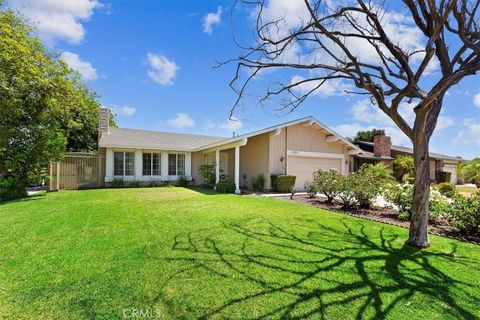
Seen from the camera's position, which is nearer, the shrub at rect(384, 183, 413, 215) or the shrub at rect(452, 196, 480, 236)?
the shrub at rect(452, 196, 480, 236)

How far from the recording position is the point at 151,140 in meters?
18.7

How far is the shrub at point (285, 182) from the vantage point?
14.7 m

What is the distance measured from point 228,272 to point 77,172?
15378mm

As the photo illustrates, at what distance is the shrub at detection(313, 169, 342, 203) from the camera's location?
10.1 meters

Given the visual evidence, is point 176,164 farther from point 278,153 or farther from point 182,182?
point 278,153

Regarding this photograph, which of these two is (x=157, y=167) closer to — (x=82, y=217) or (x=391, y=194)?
(x=82, y=217)

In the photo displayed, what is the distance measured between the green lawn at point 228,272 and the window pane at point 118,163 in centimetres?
1063

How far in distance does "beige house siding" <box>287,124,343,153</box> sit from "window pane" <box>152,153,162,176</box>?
9082 millimetres

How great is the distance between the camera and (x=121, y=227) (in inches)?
243

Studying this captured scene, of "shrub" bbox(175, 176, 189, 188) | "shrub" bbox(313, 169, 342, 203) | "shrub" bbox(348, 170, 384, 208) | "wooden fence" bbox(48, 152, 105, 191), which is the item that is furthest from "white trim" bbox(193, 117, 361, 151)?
"wooden fence" bbox(48, 152, 105, 191)

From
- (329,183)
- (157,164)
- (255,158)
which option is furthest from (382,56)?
(157,164)

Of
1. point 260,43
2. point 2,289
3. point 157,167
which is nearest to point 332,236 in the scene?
point 260,43

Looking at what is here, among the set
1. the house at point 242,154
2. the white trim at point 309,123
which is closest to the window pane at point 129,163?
the house at point 242,154

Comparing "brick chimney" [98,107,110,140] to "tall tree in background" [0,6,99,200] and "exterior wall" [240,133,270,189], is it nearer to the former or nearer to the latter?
"tall tree in background" [0,6,99,200]
